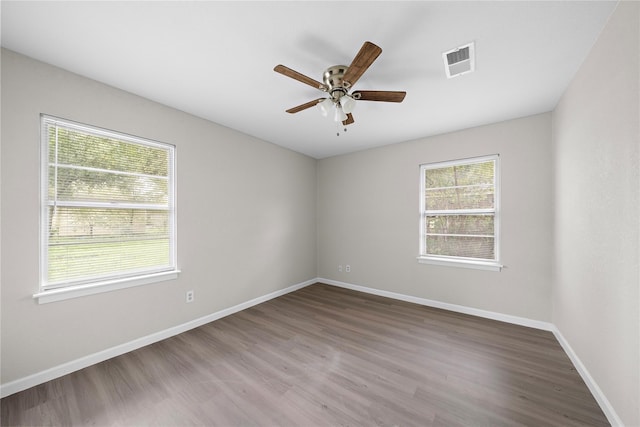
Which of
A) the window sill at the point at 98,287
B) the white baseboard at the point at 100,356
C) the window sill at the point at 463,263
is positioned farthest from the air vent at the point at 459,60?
the white baseboard at the point at 100,356

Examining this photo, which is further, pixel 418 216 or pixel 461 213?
pixel 418 216

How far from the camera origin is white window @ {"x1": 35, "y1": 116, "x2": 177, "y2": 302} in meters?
1.98

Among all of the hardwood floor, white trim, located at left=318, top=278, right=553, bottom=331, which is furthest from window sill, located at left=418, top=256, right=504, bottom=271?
the hardwood floor

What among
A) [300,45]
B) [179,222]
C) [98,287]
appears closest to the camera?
[300,45]

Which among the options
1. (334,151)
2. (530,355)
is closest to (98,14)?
(334,151)

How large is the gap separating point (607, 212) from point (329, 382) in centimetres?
233

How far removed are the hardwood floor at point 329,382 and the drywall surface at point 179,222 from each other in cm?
30

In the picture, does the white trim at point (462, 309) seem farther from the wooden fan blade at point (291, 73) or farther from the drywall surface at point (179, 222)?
the wooden fan blade at point (291, 73)

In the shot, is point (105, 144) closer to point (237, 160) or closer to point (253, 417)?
point (237, 160)

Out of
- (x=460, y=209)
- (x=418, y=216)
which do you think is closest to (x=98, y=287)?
(x=418, y=216)

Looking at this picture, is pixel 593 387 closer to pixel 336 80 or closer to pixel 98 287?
pixel 336 80

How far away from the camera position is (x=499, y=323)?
3.00m

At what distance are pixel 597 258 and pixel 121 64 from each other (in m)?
3.98

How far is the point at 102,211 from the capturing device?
7.39ft
